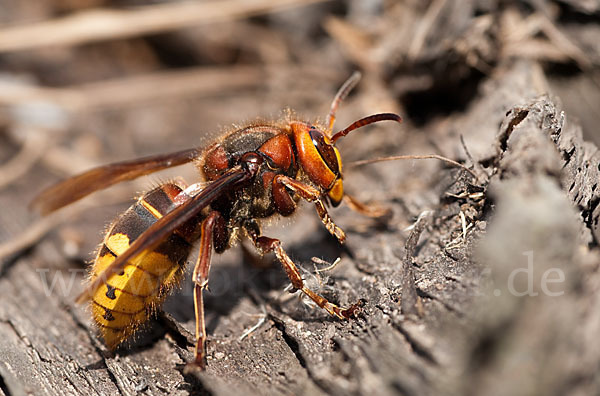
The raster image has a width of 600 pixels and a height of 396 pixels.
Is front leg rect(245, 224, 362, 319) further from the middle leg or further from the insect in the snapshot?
the middle leg

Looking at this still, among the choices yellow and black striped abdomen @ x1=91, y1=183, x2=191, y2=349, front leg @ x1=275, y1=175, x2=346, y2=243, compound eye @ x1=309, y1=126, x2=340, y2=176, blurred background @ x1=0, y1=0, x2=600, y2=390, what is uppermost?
blurred background @ x1=0, y1=0, x2=600, y2=390

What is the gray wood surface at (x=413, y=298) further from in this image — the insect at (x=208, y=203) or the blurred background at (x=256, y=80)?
the insect at (x=208, y=203)

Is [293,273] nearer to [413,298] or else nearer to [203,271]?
[203,271]

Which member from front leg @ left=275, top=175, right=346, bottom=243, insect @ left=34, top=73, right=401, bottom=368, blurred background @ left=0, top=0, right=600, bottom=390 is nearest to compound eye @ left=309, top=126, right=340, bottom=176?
insect @ left=34, top=73, right=401, bottom=368

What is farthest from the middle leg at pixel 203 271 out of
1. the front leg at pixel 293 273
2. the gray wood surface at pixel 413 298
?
the front leg at pixel 293 273

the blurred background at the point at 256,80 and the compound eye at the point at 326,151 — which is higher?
the blurred background at the point at 256,80

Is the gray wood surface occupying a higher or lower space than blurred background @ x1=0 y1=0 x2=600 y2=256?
lower
